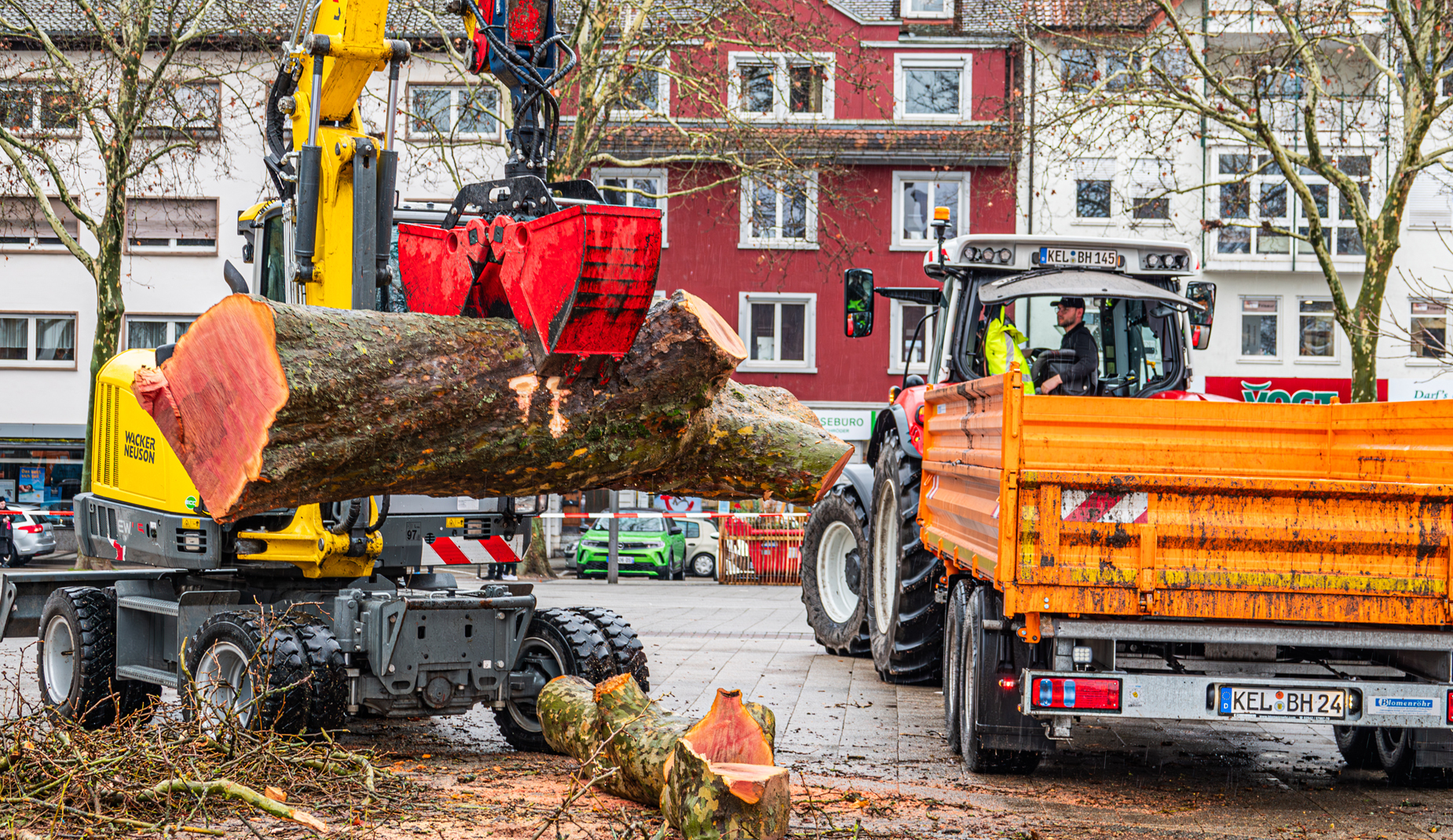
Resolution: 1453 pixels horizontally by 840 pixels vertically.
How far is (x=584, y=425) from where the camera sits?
17.3 ft

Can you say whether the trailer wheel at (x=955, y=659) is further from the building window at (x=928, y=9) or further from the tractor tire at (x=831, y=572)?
the building window at (x=928, y=9)

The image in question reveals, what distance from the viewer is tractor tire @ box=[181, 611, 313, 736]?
6.30m

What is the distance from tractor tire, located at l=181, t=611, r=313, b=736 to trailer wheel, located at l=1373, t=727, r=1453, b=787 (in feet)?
16.1

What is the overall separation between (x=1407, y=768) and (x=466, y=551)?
4.62m

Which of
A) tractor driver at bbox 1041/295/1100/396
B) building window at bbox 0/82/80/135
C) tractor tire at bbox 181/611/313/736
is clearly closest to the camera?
tractor tire at bbox 181/611/313/736

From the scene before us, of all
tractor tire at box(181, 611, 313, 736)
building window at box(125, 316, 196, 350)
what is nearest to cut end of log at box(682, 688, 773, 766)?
tractor tire at box(181, 611, 313, 736)

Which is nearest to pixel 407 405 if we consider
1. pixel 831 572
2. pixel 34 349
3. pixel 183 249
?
pixel 831 572

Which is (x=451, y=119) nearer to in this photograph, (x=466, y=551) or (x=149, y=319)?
(x=149, y=319)

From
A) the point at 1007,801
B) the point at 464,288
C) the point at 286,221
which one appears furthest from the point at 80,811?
the point at 1007,801

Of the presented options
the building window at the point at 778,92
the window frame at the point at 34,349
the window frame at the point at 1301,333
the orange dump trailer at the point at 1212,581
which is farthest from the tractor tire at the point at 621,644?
the window frame at the point at 1301,333

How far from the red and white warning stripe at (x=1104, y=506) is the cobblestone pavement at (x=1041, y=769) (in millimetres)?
1188

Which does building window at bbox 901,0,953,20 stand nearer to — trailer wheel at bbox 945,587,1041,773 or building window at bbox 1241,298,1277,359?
building window at bbox 1241,298,1277,359

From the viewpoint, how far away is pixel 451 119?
97.8ft

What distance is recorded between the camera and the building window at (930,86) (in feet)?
105
